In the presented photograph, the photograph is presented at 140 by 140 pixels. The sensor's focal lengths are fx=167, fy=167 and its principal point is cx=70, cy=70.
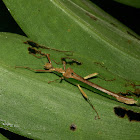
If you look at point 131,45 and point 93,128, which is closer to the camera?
point 93,128

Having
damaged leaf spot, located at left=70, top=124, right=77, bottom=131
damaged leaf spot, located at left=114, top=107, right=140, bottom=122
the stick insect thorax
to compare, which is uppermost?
the stick insect thorax

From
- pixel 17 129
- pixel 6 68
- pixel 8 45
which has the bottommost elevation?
pixel 17 129

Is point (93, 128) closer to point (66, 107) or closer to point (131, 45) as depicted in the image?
point (66, 107)

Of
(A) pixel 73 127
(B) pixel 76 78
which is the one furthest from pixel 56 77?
(A) pixel 73 127

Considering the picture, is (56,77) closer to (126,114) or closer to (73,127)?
(73,127)

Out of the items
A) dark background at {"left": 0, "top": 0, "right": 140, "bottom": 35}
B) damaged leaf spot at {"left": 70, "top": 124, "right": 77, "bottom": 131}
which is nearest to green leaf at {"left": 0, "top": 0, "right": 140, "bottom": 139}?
damaged leaf spot at {"left": 70, "top": 124, "right": 77, "bottom": 131}

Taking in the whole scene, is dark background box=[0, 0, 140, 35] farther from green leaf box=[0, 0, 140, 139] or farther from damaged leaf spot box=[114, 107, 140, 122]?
damaged leaf spot box=[114, 107, 140, 122]

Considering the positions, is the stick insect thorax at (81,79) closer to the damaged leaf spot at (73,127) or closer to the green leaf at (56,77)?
the green leaf at (56,77)

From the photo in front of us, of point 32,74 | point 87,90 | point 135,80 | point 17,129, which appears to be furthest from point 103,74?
point 17,129
